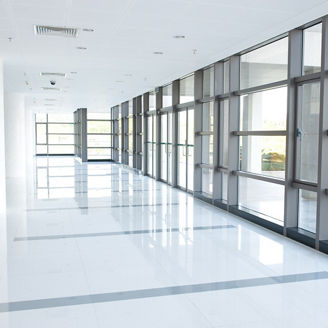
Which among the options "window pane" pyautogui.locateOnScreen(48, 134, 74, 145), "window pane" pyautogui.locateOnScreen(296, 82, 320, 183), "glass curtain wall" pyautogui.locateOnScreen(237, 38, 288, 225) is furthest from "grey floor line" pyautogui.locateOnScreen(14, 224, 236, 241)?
"window pane" pyautogui.locateOnScreen(48, 134, 74, 145)

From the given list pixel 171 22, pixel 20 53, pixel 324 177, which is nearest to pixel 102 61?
pixel 20 53

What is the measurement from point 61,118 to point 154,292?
33.4 m

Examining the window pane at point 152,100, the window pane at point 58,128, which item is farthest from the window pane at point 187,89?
Answer: the window pane at point 58,128

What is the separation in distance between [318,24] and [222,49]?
2473mm

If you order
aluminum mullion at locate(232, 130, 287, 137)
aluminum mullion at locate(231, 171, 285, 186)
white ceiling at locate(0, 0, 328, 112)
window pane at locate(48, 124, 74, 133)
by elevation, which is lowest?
aluminum mullion at locate(231, 171, 285, 186)

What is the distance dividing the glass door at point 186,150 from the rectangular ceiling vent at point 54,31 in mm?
5766

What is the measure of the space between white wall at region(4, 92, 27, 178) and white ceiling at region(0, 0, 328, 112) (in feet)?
14.3

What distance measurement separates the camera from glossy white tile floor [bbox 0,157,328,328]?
3898mm

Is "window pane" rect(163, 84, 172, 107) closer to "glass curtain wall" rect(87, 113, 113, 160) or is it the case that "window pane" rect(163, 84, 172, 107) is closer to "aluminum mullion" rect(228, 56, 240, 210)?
"aluminum mullion" rect(228, 56, 240, 210)

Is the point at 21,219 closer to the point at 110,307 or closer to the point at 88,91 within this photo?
the point at 110,307

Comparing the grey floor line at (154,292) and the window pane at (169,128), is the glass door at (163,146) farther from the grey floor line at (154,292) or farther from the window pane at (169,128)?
the grey floor line at (154,292)

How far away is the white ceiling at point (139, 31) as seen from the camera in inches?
237

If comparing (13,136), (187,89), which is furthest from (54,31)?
(13,136)

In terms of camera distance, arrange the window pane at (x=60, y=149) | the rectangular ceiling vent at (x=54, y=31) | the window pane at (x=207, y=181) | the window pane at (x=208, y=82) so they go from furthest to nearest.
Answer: the window pane at (x=60, y=149) < the window pane at (x=207, y=181) < the window pane at (x=208, y=82) < the rectangular ceiling vent at (x=54, y=31)
